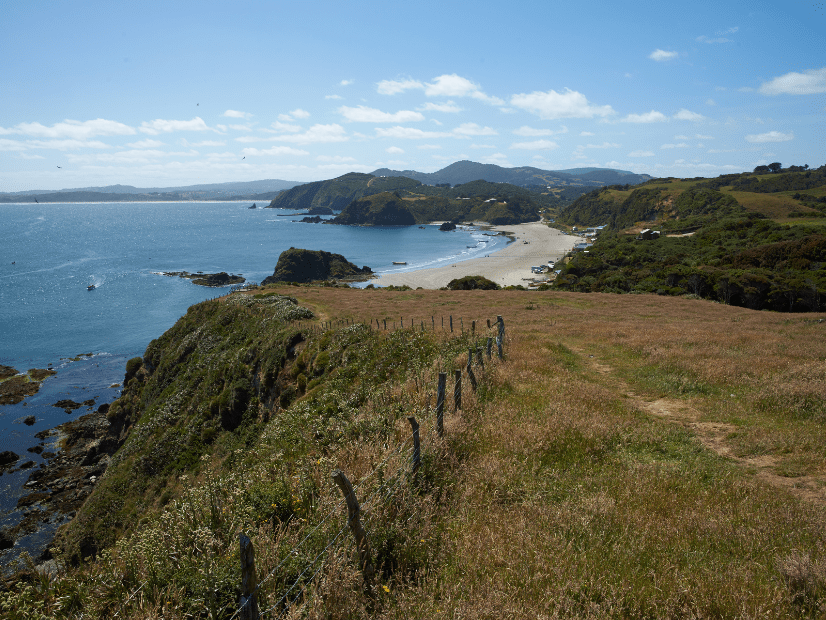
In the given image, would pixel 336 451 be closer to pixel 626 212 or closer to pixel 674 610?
Answer: pixel 674 610

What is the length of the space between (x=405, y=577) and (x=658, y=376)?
1274cm

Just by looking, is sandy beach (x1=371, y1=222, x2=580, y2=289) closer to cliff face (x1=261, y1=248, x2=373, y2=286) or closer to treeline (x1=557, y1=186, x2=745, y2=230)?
cliff face (x1=261, y1=248, x2=373, y2=286)

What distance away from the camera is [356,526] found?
5172 millimetres

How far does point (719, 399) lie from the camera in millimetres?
12039

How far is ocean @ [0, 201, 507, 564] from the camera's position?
157 feet

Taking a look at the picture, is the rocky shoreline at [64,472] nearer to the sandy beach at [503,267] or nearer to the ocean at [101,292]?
the ocean at [101,292]

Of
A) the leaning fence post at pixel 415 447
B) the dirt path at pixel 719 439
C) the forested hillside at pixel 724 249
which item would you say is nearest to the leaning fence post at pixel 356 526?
the leaning fence post at pixel 415 447

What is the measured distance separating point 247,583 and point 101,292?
115864 mm

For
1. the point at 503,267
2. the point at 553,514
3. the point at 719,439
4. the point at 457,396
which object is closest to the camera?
the point at 553,514

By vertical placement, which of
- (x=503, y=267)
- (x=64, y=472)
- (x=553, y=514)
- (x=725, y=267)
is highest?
(x=553, y=514)

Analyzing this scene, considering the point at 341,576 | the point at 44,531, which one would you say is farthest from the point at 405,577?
the point at 44,531

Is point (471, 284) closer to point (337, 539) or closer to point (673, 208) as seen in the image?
point (337, 539)

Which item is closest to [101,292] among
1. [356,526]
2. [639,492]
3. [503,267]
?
[503,267]

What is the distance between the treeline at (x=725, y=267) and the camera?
52.6 m
